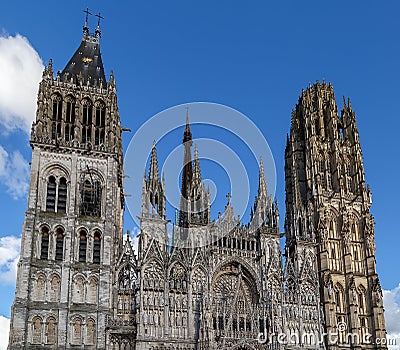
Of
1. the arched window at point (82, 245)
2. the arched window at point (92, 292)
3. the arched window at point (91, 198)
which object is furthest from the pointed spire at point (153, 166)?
the arched window at point (92, 292)

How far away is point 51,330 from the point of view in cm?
4500

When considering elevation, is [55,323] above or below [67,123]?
below

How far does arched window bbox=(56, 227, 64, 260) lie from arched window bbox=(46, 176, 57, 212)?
216 centimetres

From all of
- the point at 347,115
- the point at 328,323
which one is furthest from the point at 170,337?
the point at 347,115

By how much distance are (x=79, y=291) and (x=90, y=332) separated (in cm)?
354

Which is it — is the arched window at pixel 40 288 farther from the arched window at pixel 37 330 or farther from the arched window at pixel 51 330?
the arched window at pixel 51 330

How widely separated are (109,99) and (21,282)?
20.0 m

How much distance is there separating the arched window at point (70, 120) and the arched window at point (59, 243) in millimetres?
9136

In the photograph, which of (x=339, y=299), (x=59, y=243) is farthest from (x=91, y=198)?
(x=339, y=299)

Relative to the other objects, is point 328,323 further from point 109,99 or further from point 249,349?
point 109,99

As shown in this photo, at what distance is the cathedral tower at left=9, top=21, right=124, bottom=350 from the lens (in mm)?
45156

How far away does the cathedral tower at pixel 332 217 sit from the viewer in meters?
56.8

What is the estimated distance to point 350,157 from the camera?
6550cm

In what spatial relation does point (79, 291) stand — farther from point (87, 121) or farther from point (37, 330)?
point (87, 121)
